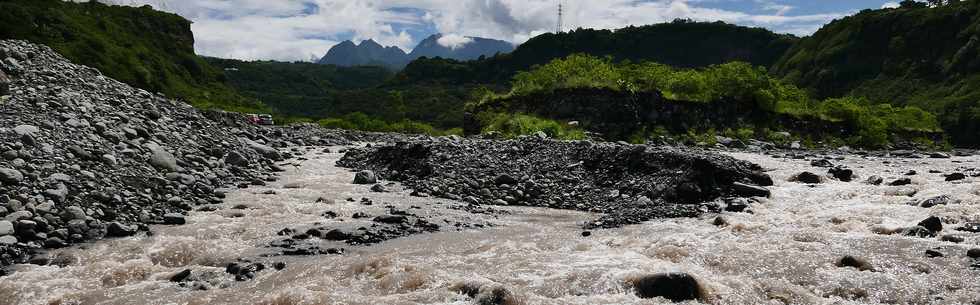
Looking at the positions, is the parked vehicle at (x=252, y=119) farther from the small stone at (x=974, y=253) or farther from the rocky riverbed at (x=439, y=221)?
the small stone at (x=974, y=253)

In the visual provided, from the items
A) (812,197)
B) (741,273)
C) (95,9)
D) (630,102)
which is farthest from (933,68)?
(95,9)

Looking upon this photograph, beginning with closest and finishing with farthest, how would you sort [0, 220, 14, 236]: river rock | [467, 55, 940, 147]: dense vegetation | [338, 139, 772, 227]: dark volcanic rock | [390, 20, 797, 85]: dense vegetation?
[0, 220, 14, 236]: river rock < [338, 139, 772, 227]: dark volcanic rock < [467, 55, 940, 147]: dense vegetation < [390, 20, 797, 85]: dense vegetation

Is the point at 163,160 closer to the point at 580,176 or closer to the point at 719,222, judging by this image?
the point at 580,176

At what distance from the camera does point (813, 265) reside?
9609 millimetres

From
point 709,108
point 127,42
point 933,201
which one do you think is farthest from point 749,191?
point 127,42

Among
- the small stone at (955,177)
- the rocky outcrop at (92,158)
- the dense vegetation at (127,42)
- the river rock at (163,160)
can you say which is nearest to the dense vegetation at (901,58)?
the small stone at (955,177)

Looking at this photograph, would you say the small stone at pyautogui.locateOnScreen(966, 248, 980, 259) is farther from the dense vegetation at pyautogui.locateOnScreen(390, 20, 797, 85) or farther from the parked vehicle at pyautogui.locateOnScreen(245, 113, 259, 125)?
the dense vegetation at pyautogui.locateOnScreen(390, 20, 797, 85)

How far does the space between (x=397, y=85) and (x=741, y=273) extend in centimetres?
16320

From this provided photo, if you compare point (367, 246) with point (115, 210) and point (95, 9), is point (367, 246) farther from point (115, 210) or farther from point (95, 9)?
point (95, 9)

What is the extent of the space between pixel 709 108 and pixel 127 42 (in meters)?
90.1

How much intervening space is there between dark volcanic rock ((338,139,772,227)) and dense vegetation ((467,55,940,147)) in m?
13.4

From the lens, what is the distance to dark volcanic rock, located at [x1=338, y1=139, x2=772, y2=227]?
1501 cm

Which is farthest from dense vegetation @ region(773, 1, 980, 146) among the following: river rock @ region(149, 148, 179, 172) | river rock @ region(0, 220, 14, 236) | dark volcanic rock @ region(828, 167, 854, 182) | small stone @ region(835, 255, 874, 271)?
river rock @ region(0, 220, 14, 236)

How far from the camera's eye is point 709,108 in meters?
35.5
